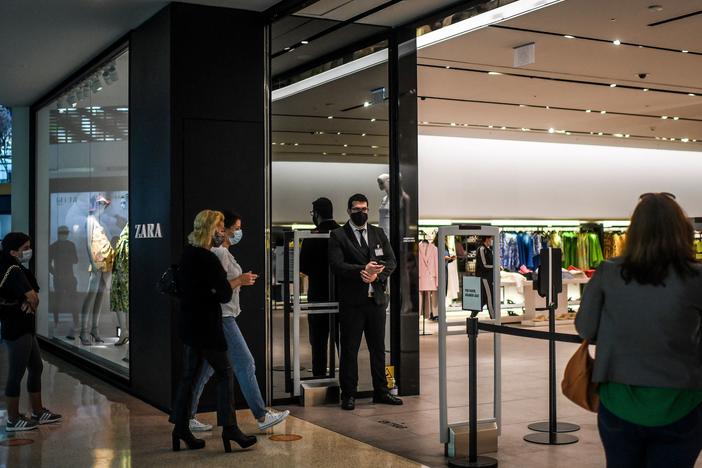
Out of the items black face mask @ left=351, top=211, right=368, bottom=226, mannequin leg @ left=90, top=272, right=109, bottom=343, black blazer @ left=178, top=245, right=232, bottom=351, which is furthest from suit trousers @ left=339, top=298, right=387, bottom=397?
mannequin leg @ left=90, top=272, right=109, bottom=343

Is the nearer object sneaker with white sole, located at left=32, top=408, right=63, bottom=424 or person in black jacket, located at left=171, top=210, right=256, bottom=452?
person in black jacket, located at left=171, top=210, right=256, bottom=452

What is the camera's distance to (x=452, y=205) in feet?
53.6

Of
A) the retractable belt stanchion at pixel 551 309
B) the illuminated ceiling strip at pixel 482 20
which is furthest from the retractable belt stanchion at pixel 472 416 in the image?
the illuminated ceiling strip at pixel 482 20

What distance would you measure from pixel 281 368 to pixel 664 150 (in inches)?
528

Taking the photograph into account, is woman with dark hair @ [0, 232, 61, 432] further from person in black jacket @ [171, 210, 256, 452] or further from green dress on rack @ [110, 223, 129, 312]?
green dress on rack @ [110, 223, 129, 312]

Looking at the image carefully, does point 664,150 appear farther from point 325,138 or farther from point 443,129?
point 325,138

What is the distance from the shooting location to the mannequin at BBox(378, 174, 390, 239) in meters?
7.84

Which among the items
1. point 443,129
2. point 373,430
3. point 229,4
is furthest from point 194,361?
point 443,129

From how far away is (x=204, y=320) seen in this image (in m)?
5.55

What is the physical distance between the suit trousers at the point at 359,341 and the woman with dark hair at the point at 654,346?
456cm

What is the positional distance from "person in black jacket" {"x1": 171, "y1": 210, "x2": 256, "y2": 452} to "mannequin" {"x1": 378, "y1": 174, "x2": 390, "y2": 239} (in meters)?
2.31

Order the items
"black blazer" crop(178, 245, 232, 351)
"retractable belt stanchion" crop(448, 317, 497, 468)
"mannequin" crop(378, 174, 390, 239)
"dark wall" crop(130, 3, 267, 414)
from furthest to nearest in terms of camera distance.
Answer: "mannequin" crop(378, 174, 390, 239), "dark wall" crop(130, 3, 267, 414), "black blazer" crop(178, 245, 232, 351), "retractable belt stanchion" crop(448, 317, 497, 468)

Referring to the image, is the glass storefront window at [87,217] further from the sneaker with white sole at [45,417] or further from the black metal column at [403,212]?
the black metal column at [403,212]

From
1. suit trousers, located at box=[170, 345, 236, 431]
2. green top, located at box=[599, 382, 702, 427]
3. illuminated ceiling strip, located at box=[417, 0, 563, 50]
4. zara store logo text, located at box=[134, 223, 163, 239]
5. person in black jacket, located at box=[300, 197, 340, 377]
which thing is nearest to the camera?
green top, located at box=[599, 382, 702, 427]
